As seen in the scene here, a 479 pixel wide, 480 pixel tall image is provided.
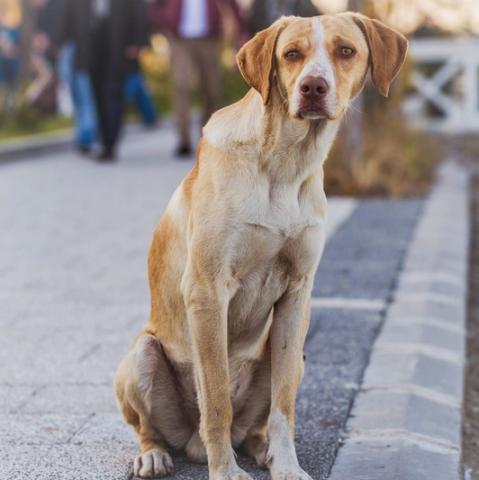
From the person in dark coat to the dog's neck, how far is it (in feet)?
34.7

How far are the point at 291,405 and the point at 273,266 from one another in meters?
0.47

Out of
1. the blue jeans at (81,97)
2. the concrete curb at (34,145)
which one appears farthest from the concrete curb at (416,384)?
the concrete curb at (34,145)

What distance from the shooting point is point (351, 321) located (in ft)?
18.9

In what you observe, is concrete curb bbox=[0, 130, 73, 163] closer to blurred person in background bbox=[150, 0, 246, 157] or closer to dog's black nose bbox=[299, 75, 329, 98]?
blurred person in background bbox=[150, 0, 246, 157]

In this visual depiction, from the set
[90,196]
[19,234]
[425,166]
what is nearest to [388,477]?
[19,234]

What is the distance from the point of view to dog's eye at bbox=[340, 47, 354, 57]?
3428 mm

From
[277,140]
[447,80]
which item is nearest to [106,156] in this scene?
[447,80]

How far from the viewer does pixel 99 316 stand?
→ 6.03 m

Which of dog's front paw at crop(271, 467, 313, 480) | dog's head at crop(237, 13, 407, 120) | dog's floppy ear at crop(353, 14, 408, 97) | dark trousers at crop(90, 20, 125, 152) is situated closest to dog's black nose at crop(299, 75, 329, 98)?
dog's head at crop(237, 13, 407, 120)

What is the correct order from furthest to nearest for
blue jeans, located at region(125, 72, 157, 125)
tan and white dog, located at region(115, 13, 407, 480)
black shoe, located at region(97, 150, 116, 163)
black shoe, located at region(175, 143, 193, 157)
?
blue jeans, located at region(125, 72, 157, 125), black shoe, located at region(175, 143, 193, 157), black shoe, located at region(97, 150, 116, 163), tan and white dog, located at region(115, 13, 407, 480)

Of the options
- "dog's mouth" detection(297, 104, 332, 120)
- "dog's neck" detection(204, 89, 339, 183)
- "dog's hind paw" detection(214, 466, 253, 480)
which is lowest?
"dog's hind paw" detection(214, 466, 253, 480)

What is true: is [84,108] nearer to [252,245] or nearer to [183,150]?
[183,150]

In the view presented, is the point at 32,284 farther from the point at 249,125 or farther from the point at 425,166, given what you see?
the point at 425,166

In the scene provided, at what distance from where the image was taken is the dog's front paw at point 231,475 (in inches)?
138
